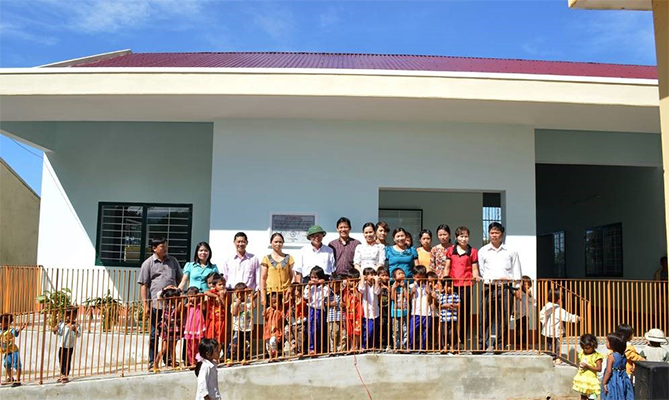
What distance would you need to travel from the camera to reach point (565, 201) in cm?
1734

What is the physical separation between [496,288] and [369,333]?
157 centimetres

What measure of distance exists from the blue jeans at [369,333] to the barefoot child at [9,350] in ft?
13.4

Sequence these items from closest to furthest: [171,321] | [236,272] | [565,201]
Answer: [171,321]
[236,272]
[565,201]

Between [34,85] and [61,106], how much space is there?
746 millimetres

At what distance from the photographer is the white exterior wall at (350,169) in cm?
959

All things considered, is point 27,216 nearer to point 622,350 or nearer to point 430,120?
point 430,120

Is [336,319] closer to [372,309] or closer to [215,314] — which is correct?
[372,309]

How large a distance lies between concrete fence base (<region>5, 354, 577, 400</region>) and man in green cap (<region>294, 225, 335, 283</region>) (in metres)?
1.26

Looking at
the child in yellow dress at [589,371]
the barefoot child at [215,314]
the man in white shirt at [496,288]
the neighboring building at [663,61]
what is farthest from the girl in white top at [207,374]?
the neighboring building at [663,61]

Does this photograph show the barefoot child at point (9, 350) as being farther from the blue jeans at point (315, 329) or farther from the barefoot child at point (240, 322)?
the blue jeans at point (315, 329)

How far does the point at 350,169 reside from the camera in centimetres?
968

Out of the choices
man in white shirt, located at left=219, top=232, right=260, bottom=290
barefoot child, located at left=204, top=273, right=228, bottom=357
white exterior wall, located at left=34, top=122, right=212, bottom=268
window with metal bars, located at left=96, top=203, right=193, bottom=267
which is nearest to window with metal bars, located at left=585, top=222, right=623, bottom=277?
white exterior wall, located at left=34, top=122, right=212, bottom=268

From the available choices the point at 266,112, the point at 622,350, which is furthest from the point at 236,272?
the point at 622,350

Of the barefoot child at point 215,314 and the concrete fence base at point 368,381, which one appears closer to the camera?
the concrete fence base at point 368,381
